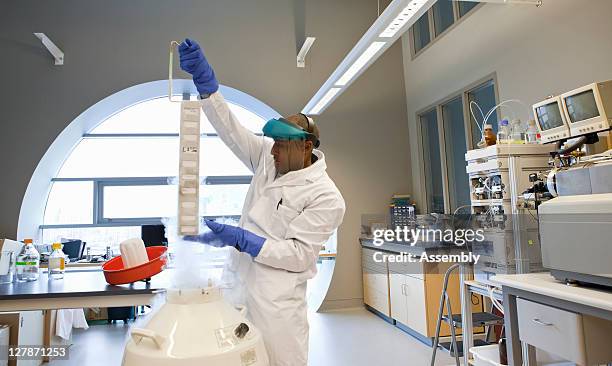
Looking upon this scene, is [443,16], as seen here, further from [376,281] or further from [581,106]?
[376,281]

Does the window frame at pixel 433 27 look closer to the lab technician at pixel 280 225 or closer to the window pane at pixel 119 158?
the lab technician at pixel 280 225

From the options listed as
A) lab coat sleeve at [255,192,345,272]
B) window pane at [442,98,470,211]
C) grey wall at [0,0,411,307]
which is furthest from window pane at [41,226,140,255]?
lab coat sleeve at [255,192,345,272]

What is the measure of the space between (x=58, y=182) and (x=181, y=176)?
5022 millimetres

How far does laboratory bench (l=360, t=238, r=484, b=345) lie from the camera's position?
328cm

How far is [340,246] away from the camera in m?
4.66

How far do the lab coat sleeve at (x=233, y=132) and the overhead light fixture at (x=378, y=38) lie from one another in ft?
3.93

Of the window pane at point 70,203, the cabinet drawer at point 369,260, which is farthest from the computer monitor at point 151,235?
the cabinet drawer at point 369,260

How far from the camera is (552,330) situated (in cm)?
147

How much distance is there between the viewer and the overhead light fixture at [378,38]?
2215mm

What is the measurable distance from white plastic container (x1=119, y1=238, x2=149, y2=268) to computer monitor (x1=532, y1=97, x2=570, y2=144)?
7.65 feet

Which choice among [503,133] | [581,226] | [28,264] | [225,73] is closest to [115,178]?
[225,73]

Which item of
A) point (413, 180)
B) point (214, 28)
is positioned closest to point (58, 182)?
point (214, 28)

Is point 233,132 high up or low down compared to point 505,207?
up

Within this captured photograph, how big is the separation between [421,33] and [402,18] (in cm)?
275
